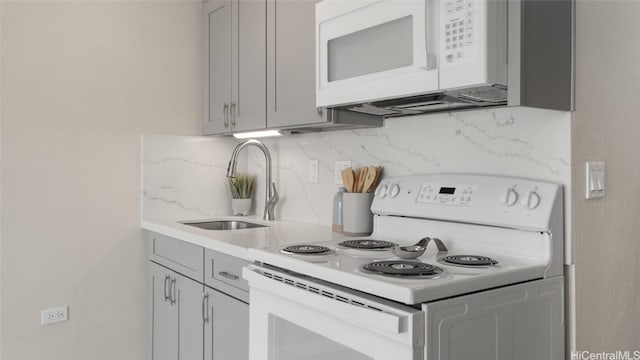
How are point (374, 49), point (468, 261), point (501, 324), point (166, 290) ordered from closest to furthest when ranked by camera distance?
point (501, 324) < point (468, 261) < point (374, 49) < point (166, 290)

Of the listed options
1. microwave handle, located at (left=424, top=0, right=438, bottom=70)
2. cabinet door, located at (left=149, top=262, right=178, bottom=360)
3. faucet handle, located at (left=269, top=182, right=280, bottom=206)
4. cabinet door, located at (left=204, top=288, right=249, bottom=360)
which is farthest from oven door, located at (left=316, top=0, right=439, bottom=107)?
cabinet door, located at (left=149, top=262, right=178, bottom=360)

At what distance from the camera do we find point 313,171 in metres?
2.46

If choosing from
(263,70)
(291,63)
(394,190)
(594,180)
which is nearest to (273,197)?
(263,70)

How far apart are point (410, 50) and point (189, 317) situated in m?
1.54

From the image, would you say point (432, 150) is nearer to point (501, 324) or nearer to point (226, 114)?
point (501, 324)

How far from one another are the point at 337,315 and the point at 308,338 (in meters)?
0.17

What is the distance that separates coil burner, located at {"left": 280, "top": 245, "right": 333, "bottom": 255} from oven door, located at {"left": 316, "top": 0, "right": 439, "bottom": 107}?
50cm

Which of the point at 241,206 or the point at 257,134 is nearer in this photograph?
the point at 257,134

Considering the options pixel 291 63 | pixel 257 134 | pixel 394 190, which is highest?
pixel 291 63

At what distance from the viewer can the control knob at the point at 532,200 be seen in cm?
142

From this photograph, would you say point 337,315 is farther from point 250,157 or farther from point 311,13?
point 250,157

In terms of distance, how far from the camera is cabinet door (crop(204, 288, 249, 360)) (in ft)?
5.99

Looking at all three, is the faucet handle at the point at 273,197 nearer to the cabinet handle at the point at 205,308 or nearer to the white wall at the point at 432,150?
the white wall at the point at 432,150

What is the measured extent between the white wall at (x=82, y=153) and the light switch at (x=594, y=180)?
6.89 ft
